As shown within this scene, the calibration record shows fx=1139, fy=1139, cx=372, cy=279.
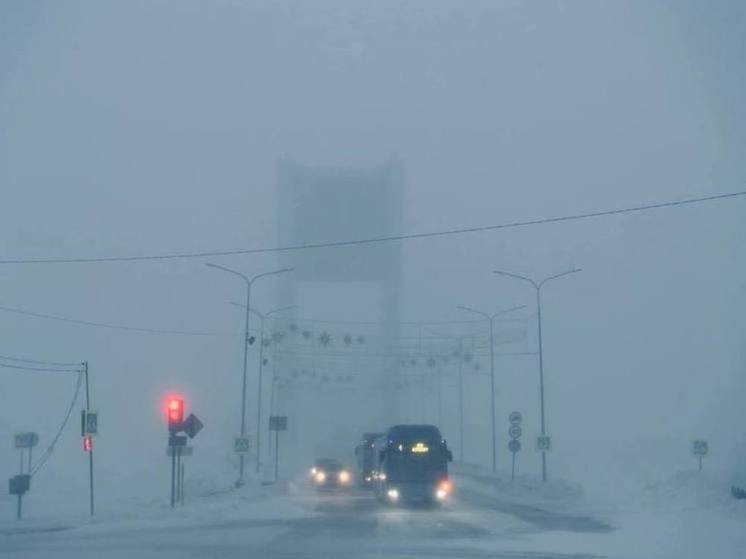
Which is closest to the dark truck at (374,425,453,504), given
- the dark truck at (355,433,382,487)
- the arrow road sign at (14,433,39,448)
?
the dark truck at (355,433,382,487)

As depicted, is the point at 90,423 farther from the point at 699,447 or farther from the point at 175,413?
the point at 699,447

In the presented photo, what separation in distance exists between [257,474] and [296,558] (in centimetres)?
5186

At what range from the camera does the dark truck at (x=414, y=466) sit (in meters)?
45.7

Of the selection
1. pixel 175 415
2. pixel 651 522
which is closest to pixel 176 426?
pixel 175 415

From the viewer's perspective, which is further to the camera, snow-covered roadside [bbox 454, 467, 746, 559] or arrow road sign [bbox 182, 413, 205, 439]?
arrow road sign [bbox 182, 413, 205, 439]

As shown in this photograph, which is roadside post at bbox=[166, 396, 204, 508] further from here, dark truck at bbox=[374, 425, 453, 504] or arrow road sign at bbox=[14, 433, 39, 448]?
dark truck at bbox=[374, 425, 453, 504]

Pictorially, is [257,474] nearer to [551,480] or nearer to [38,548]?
[551,480]

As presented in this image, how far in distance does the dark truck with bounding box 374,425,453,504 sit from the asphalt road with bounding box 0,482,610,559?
6738 millimetres

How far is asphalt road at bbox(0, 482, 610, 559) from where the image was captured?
2167 cm

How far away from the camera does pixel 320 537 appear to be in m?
26.3

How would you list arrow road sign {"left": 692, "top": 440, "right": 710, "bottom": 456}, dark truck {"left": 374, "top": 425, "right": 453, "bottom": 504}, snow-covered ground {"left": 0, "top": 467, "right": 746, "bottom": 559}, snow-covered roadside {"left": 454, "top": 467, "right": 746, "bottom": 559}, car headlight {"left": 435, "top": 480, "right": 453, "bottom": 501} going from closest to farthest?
snow-covered roadside {"left": 454, "top": 467, "right": 746, "bottom": 559}, snow-covered ground {"left": 0, "top": 467, "right": 746, "bottom": 559}, car headlight {"left": 435, "top": 480, "right": 453, "bottom": 501}, dark truck {"left": 374, "top": 425, "right": 453, "bottom": 504}, arrow road sign {"left": 692, "top": 440, "right": 710, "bottom": 456}

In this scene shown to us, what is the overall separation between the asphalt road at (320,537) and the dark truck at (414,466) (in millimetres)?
6738

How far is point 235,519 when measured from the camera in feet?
112

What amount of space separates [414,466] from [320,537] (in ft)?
67.3
